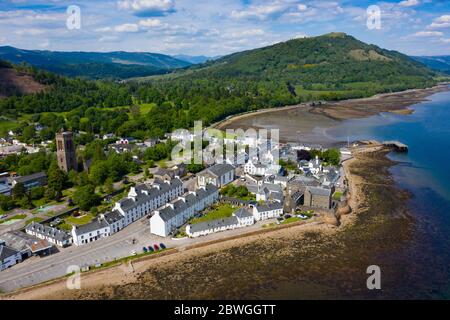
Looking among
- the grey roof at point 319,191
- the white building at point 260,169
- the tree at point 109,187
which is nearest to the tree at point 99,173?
the tree at point 109,187

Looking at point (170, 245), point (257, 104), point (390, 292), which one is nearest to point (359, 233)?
point (390, 292)

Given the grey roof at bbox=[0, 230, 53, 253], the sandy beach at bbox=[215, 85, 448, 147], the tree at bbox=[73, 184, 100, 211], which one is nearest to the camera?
the grey roof at bbox=[0, 230, 53, 253]

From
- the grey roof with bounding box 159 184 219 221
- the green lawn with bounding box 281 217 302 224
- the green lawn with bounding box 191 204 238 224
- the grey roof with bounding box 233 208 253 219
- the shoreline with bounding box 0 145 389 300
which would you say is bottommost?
the shoreline with bounding box 0 145 389 300

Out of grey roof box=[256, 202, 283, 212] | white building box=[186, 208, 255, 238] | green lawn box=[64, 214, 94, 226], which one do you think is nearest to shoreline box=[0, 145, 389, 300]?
white building box=[186, 208, 255, 238]

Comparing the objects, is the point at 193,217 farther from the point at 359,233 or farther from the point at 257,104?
the point at 257,104

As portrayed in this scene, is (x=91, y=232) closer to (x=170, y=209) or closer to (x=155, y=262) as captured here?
A: (x=155, y=262)

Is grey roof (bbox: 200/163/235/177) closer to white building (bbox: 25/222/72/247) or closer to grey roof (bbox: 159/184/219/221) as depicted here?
grey roof (bbox: 159/184/219/221)

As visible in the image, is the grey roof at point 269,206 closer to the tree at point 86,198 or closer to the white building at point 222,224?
the white building at point 222,224
